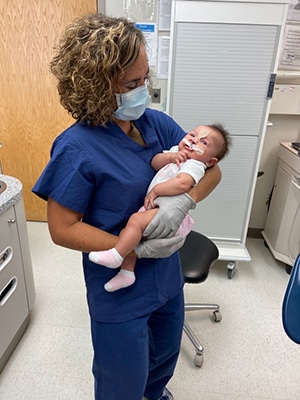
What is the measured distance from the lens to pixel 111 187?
0.88 meters

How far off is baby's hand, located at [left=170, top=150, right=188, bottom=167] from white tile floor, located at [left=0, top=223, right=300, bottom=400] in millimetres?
1161

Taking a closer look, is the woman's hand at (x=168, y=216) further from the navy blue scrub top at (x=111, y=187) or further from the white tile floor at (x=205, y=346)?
the white tile floor at (x=205, y=346)

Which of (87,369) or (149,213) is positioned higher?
(149,213)

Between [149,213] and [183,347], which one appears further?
[183,347]

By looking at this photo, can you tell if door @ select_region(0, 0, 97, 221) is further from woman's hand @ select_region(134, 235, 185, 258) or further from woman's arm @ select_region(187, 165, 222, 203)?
woman's hand @ select_region(134, 235, 185, 258)

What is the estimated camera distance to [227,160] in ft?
6.64

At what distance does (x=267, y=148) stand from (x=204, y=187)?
1749 millimetres

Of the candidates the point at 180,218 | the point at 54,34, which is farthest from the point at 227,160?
the point at 54,34

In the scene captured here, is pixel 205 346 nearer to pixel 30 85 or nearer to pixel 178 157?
pixel 178 157

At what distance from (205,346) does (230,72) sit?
1.55 meters

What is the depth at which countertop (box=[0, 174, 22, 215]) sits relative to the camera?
56.2 inches

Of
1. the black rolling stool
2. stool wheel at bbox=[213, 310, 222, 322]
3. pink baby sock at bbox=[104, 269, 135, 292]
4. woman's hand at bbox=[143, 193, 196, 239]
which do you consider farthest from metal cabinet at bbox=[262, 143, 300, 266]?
pink baby sock at bbox=[104, 269, 135, 292]

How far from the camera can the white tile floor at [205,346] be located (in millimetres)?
1520

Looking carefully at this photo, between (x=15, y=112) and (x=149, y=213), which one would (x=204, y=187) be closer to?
(x=149, y=213)
